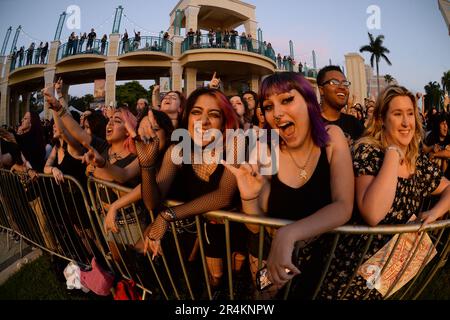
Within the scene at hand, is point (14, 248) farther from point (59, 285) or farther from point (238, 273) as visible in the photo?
point (238, 273)

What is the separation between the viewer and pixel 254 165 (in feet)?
4.00

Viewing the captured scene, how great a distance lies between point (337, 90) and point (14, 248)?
15.4 ft

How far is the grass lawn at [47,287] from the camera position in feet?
8.09

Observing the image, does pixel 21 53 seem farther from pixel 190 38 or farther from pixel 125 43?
pixel 190 38

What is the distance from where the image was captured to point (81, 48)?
1097 centimetres

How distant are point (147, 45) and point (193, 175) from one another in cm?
1506

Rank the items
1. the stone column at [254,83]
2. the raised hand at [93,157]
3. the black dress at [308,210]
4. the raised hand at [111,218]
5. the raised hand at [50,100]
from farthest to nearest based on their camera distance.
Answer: the stone column at [254,83], the raised hand at [50,100], the raised hand at [93,157], the raised hand at [111,218], the black dress at [308,210]

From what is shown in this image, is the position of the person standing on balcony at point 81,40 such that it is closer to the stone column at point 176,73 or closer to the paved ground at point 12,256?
the stone column at point 176,73

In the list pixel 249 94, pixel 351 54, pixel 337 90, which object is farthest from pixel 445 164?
pixel 351 54

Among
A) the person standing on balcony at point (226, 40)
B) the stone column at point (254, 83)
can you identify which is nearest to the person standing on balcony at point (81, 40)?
the person standing on balcony at point (226, 40)

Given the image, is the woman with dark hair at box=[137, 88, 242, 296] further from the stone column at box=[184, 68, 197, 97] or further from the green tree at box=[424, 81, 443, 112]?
the stone column at box=[184, 68, 197, 97]

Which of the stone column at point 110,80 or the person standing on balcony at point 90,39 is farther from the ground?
the person standing on balcony at point 90,39

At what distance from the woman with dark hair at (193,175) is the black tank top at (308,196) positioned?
0.90 ft

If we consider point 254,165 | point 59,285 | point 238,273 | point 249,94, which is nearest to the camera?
point 254,165
